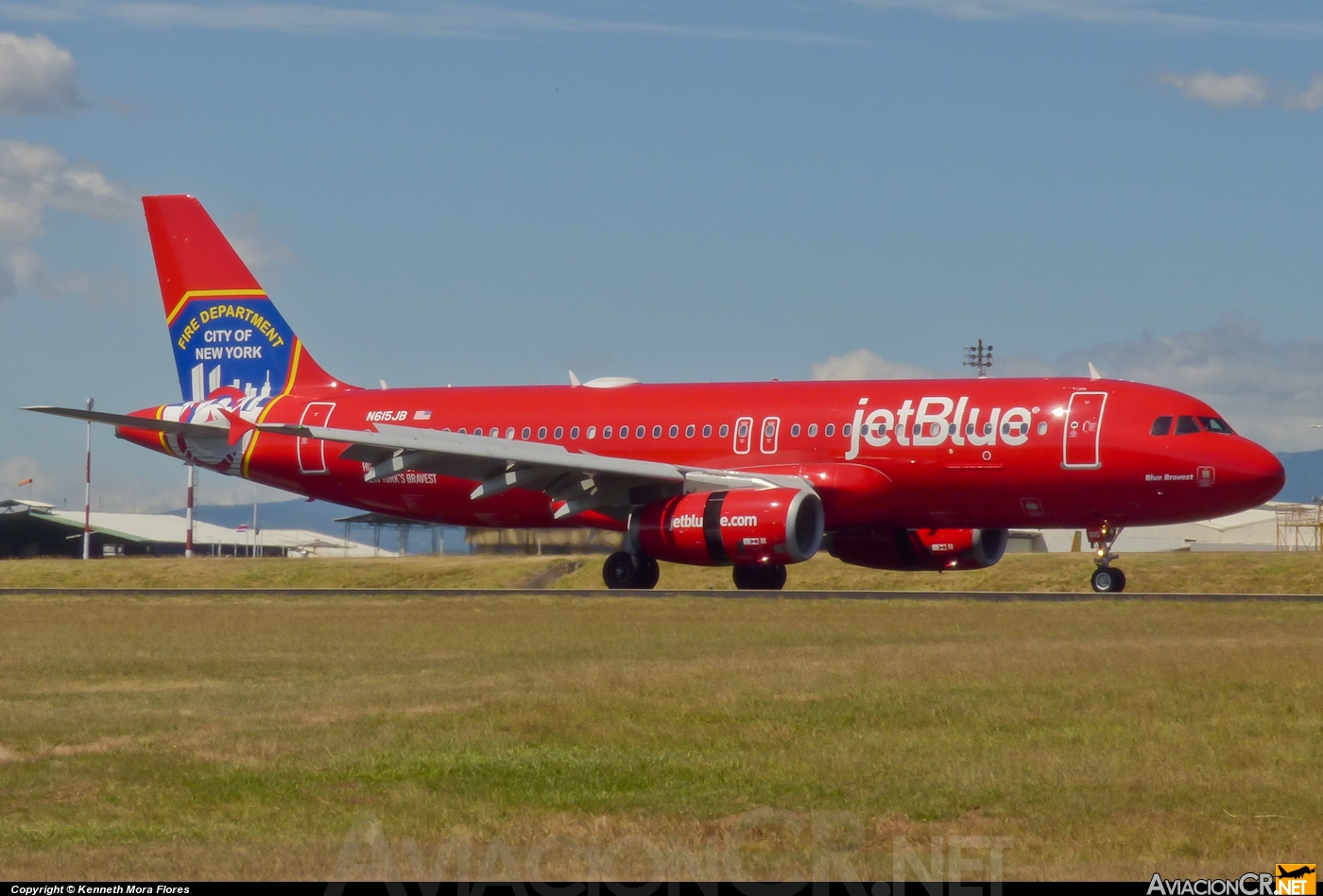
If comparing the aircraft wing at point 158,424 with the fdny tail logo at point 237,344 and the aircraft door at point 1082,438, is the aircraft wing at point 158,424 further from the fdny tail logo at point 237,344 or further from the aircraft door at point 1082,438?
the aircraft door at point 1082,438

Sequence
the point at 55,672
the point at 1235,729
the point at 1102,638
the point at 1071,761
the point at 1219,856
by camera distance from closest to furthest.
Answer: the point at 1219,856 < the point at 1071,761 < the point at 1235,729 < the point at 55,672 < the point at 1102,638

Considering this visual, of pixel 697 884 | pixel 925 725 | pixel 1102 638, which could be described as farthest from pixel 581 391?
pixel 697 884

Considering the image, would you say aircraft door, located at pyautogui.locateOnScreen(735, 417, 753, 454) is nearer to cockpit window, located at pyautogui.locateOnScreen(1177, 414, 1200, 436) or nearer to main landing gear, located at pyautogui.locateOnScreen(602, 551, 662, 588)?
main landing gear, located at pyautogui.locateOnScreen(602, 551, 662, 588)

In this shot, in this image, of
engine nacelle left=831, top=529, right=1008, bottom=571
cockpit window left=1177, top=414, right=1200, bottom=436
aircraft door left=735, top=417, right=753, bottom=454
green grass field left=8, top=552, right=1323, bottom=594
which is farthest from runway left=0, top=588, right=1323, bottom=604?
green grass field left=8, top=552, right=1323, bottom=594

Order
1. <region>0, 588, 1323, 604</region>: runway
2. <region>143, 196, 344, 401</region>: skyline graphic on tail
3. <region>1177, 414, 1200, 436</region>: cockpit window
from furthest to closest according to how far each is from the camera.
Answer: <region>143, 196, 344, 401</region>: skyline graphic on tail
<region>1177, 414, 1200, 436</region>: cockpit window
<region>0, 588, 1323, 604</region>: runway

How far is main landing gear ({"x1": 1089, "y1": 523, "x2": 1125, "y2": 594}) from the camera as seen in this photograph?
97.9 feet

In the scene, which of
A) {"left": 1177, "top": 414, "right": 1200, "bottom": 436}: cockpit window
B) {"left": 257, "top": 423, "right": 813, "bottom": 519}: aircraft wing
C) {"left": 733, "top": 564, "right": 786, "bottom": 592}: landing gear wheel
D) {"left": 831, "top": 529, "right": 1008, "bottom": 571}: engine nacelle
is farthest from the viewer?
{"left": 831, "top": 529, "right": 1008, "bottom": 571}: engine nacelle

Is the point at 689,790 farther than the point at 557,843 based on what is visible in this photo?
Yes

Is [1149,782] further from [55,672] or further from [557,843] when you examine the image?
[55,672]

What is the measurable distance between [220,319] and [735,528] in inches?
642

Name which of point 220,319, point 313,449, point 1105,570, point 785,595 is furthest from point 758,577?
point 220,319

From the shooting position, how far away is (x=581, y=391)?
36.1 meters

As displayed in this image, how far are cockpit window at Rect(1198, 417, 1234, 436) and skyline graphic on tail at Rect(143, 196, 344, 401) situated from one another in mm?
19811

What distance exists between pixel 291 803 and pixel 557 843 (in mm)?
1891
